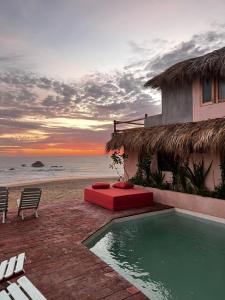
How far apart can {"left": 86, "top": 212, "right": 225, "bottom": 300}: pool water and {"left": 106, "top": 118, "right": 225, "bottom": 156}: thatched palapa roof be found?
→ 8.60 feet

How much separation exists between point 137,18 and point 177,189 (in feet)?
25.5

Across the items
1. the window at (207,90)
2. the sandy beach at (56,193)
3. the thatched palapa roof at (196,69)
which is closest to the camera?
the thatched palapa roof at (196,69)

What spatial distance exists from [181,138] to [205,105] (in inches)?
96.6

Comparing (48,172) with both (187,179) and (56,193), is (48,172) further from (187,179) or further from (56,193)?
(187,179)

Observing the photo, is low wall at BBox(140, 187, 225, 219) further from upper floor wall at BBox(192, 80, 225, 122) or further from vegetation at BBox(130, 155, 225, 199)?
upper floor wall at BBox(192, 80, 225, 122)

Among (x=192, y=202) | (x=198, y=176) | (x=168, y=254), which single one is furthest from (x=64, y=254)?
(x=198, y=176)

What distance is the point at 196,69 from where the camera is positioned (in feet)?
36.8

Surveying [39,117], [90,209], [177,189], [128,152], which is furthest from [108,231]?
[39,117]

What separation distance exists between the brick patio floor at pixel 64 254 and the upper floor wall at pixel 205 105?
208 inches

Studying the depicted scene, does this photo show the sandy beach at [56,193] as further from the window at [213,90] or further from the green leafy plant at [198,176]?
the window at [213,90]

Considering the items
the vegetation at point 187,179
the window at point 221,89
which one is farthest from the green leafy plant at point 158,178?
the window at point 221,89

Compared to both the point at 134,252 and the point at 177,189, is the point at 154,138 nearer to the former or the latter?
the point at 177,189

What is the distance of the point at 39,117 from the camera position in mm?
26266

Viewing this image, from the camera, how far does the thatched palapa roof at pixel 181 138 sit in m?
8.87
